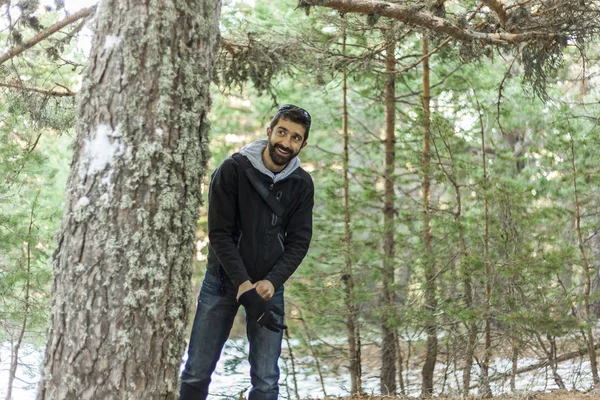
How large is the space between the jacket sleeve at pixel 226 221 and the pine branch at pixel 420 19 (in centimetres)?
163

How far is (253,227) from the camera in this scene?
3.36 metres

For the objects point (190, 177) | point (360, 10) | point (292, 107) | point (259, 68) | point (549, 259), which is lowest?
point (190, 177)

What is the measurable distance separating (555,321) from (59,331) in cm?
451

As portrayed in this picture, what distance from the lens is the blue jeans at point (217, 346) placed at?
3334 mm

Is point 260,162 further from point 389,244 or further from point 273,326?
point 389,244

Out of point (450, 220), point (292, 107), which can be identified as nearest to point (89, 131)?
point (292, 107)

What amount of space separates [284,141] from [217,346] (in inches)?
49.1

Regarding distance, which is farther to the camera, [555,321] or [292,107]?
[555,321]

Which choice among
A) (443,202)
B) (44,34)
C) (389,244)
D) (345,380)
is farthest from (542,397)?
(44,34)

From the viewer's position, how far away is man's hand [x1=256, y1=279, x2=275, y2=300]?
3.28 metres

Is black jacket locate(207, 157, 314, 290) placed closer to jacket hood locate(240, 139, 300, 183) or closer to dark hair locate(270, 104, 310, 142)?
jacket hood locate(240, 139, 300, 183)

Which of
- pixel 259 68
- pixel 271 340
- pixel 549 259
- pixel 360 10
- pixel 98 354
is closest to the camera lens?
pixel 98 354

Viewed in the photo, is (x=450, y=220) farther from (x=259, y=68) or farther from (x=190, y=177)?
(x=190, y=177)

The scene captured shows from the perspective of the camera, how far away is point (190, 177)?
2.71 m
